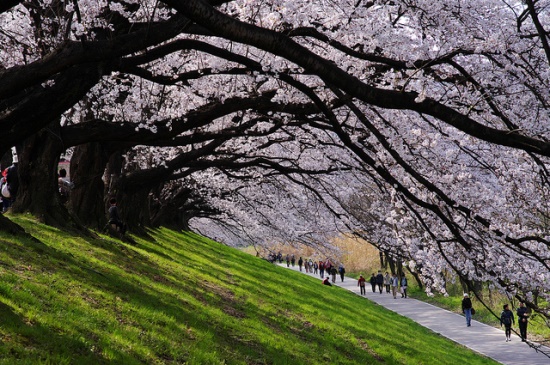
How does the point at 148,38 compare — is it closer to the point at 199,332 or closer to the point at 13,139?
the point at 13,139

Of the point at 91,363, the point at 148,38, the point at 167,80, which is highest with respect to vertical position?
the point at 167,80

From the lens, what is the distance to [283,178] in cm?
2528

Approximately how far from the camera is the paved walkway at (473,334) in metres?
20.1

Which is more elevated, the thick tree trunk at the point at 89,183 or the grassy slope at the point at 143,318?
the thick tree trunk at the point at 89,183

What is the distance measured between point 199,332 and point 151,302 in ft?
4.02

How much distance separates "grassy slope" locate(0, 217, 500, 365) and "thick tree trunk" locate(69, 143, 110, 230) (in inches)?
75.1

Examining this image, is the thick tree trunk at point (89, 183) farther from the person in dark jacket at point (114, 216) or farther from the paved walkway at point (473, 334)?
the paved walkway at point (473, 334)

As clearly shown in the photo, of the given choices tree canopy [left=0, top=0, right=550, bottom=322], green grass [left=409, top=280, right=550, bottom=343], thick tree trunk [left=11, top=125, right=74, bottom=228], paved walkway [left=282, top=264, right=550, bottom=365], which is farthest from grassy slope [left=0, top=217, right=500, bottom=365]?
green grass [left=409, top=280, right=550, bottom=343]

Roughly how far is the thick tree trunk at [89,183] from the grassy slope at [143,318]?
1.91m

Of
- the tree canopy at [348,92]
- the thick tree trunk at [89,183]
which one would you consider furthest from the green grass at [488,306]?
the thick tree trunk at [89,183]

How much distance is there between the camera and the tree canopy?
20.7 ft

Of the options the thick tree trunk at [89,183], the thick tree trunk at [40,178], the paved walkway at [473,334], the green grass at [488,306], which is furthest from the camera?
the green grass at [488,306]

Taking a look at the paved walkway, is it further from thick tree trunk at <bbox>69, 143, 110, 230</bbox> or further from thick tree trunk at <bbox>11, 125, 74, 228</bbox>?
thick tree trunk at <bbox>11, 125, 74, 228</bbox>

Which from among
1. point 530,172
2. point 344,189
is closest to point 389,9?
point 530,172
